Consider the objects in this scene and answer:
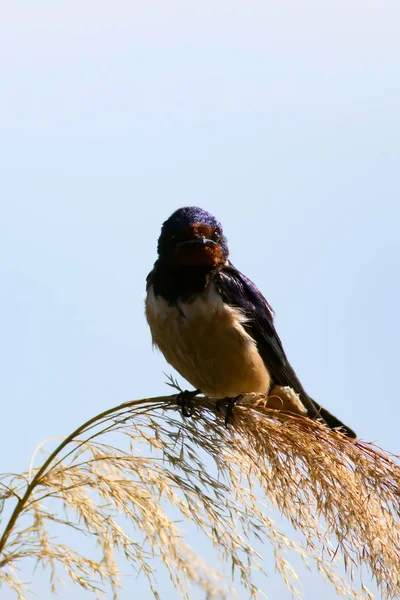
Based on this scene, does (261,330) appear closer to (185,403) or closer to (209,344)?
(209,344)

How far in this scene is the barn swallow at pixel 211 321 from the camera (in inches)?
156

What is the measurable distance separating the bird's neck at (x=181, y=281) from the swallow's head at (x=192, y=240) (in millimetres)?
26

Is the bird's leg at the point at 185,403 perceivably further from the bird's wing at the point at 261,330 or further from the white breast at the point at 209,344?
the bird's wing at the point at 261,330

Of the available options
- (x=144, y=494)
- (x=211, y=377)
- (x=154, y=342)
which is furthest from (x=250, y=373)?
(x=144, y=494)

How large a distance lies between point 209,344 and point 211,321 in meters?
0.11

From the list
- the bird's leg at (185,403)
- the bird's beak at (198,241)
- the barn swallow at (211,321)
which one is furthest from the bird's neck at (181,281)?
the bird's leg at (185,403)

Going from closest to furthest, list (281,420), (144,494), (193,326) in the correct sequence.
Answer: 1. (144,494)
2. (281,420)
3. (193,326)

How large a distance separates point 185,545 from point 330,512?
1.42 ft

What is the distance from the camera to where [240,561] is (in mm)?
2410

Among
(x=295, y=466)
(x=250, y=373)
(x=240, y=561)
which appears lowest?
(x=240, y=561)

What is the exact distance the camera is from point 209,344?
156 inches

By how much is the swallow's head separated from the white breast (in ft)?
0.53

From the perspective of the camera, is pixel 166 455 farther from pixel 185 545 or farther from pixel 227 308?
pixel 227 308

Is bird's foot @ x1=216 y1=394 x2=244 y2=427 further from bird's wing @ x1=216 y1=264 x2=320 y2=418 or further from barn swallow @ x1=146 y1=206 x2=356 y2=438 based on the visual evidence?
bird's wing @ x1=216 y1=264 x2=320 y2=418
